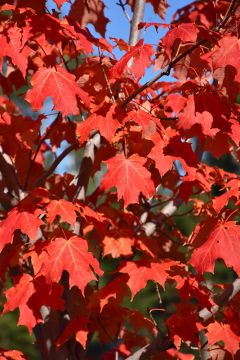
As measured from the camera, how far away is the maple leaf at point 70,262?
236cm

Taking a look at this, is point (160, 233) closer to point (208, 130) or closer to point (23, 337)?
point (208, 130)

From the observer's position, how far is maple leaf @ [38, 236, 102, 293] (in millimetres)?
2357

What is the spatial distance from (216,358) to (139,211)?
47.1 inches

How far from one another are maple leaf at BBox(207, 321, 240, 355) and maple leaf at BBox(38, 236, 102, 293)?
0.73 metres

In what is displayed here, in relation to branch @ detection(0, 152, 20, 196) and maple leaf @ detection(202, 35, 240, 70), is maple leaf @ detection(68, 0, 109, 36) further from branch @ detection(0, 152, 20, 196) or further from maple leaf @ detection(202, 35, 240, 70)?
maple leaf @ detection(202, 35, 240, 70)

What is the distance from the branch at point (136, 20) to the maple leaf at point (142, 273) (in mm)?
1433

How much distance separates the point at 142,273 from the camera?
261 cm

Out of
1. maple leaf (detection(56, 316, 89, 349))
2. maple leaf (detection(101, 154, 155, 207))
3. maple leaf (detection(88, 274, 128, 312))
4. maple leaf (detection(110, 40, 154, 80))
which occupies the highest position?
maple leaf (detection(110, 40, 154, 80))

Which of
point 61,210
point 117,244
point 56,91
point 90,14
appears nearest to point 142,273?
point 61,210

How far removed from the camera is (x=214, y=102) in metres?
2.32

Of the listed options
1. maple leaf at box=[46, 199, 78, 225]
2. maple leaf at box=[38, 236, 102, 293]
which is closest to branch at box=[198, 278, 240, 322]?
maple leaf at box=[38, 236, 102, 293]

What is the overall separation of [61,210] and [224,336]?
3.52ft

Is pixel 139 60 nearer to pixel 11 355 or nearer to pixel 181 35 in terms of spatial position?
pixel 181 35

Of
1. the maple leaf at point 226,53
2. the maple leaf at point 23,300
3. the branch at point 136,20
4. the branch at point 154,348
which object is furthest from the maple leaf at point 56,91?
the branch at point 154,348
